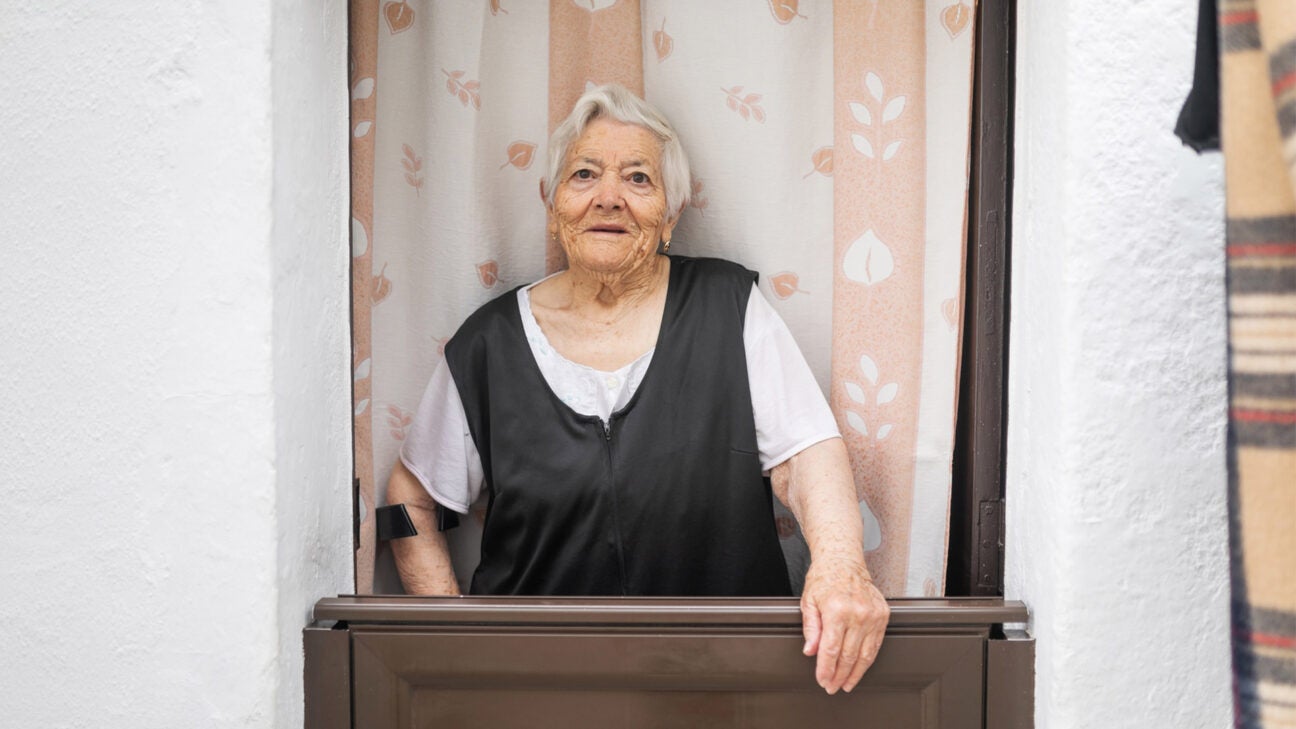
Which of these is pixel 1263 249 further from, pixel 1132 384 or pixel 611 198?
pixel 611 198

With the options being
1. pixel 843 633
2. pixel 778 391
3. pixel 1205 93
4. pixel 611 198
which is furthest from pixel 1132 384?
pixel 611 198

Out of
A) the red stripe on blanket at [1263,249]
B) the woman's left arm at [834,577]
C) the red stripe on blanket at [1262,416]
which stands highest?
the red stripe on blanket at [1263,249]

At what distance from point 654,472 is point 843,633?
2.15ft

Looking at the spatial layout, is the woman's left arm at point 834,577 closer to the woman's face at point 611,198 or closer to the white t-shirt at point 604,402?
the white t-shirt at point 604,402

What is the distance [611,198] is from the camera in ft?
7.28

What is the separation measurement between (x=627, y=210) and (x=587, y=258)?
0.46 feet

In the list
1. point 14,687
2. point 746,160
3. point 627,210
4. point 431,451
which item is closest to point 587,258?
point 627,210

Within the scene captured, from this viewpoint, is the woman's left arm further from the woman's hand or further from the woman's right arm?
the woman's right arm

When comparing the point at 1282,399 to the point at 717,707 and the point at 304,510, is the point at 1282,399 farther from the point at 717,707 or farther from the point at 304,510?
the point at 304,510

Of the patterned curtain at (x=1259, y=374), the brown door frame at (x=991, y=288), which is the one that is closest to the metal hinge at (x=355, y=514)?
the brown door frame at (x=991, y=288)

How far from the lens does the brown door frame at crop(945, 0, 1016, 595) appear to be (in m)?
1.81

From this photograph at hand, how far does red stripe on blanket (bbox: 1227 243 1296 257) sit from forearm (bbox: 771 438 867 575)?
3.11 feet

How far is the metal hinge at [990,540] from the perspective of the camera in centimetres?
185

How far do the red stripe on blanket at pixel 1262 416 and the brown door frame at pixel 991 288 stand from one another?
0.78 meters
